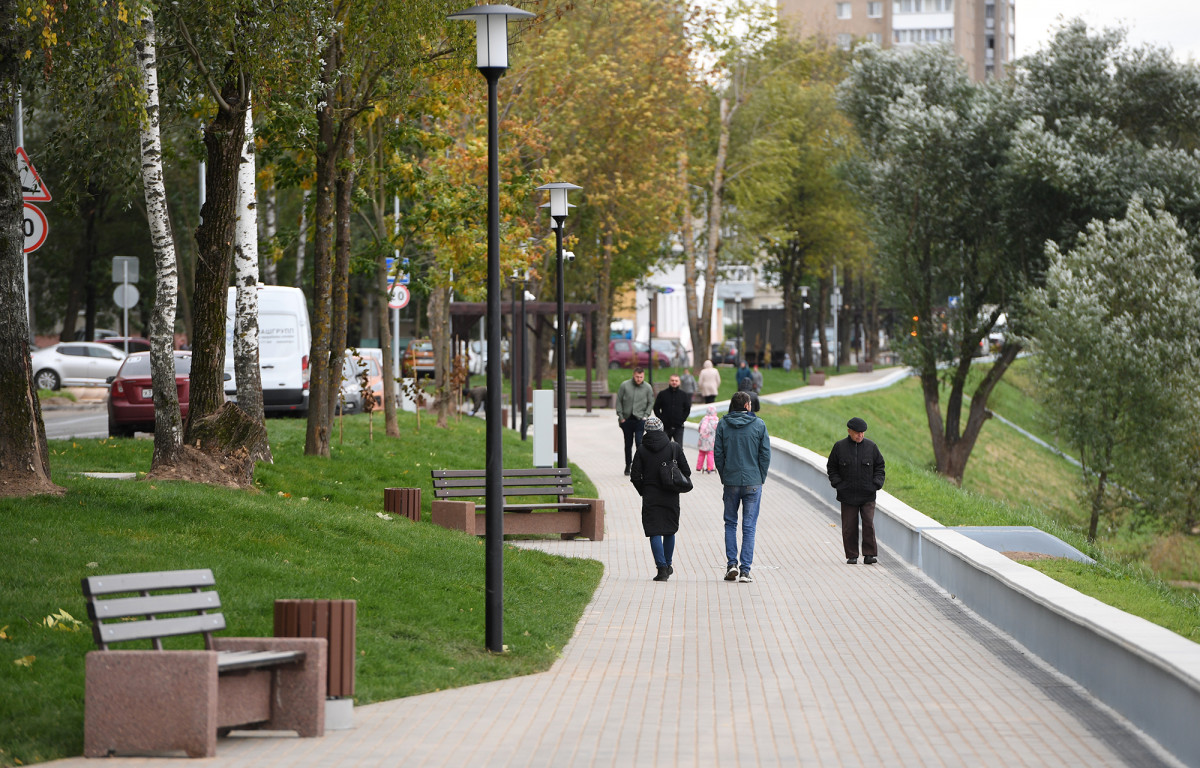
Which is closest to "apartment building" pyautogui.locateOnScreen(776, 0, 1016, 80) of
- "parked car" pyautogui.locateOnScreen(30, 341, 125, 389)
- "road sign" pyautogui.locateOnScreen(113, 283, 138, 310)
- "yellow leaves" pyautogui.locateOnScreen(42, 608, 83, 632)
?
"parked car" pyautogui.locateOnScreen(30, 341, 125, 389)

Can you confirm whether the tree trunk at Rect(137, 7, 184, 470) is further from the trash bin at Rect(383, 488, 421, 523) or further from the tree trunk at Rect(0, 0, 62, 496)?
the trash bin at Rect(383, 488, 421, 523)

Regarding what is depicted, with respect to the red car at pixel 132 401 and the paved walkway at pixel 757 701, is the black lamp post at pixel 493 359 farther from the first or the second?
the red car at pixel 132 401

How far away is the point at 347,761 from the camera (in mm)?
6395

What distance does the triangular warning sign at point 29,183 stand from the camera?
1241cm

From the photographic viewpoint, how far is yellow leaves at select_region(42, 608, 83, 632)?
26.7 ft

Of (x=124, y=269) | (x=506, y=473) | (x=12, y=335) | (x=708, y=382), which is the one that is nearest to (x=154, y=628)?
(x=12, y=335)

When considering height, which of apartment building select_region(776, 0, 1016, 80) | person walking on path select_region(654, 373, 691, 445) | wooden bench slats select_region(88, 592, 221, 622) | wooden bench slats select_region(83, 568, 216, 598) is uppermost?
apartment building select_region(776, 0, 1016, 80)

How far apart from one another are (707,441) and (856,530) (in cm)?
946

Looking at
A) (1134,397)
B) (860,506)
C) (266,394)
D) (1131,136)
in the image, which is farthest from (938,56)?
(860,506)

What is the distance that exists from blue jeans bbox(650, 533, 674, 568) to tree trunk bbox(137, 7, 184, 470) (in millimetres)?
4588

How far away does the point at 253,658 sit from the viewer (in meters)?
6.71

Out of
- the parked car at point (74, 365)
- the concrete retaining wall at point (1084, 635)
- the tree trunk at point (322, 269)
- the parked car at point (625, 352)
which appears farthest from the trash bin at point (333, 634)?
the parked car at point (625, 352)

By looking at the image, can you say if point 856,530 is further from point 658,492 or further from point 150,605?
point 150,605

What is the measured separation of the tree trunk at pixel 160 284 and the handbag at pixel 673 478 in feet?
15.2
